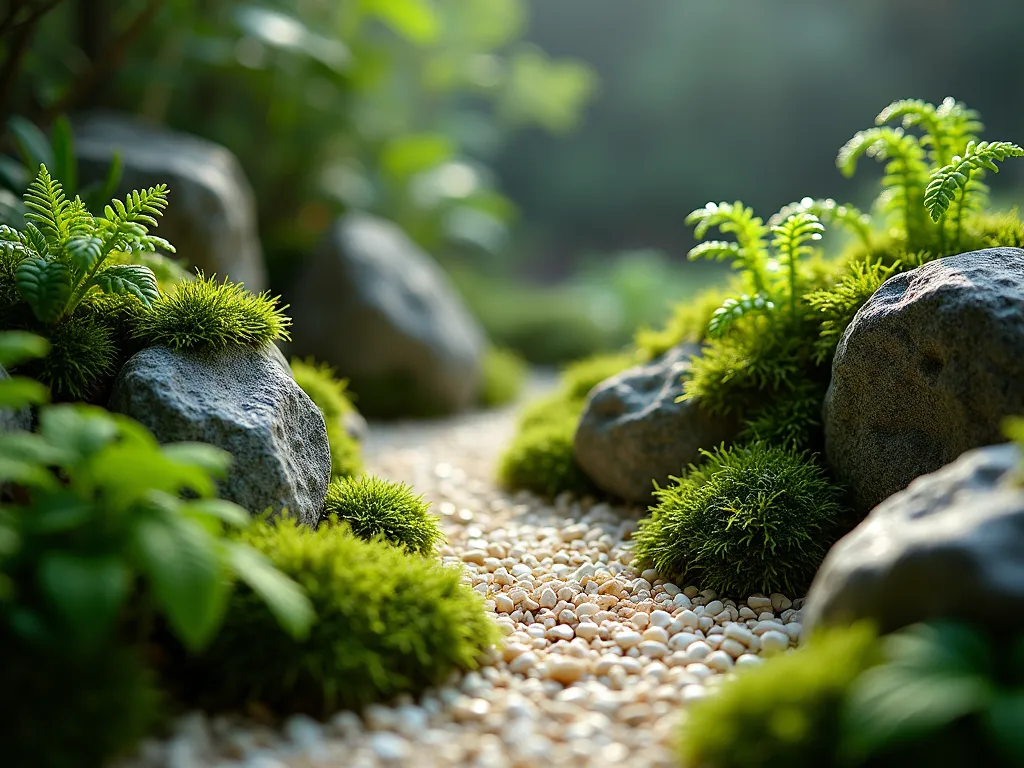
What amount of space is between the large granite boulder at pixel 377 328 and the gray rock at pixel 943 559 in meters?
4.25

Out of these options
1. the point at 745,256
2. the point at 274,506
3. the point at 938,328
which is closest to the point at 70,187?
the point at 274,506

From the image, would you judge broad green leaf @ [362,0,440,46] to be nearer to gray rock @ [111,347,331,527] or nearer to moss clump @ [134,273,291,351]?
moss clump @ [134,273,291,351]

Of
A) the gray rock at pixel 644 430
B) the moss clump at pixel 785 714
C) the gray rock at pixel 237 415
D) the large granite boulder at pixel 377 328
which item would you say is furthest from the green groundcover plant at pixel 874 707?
the large granite boulder at pixel 377 328

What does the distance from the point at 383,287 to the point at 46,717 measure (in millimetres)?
4539

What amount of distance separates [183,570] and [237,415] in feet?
3.12

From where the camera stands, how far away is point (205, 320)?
9.80ft

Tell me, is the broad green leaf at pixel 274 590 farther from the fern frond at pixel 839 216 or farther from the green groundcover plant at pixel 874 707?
the fern frond at pixel 839 216

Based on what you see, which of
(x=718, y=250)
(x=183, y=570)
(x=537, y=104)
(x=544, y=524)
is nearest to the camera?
(x=183, y=570)

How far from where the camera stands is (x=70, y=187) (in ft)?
12.9

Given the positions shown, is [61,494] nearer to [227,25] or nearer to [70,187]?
[70,187]

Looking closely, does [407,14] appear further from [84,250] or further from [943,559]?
[943,559]

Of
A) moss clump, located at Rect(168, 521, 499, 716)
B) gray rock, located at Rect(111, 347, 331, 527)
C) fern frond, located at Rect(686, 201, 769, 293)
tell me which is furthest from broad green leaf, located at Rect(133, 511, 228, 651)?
fern frond, located at Rect(686, 201, 769, 293)

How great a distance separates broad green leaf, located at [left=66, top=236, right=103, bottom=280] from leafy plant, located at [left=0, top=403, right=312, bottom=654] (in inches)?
27.5

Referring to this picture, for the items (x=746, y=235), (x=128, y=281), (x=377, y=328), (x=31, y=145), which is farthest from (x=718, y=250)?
(x=31, y=145)
